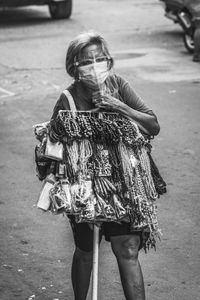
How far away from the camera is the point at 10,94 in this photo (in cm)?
1164

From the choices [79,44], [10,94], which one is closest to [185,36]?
[10,94]

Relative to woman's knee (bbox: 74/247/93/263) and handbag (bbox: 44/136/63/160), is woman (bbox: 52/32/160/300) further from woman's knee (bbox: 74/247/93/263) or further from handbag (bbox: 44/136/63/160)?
handbag (bbox: 44/136/63/160)

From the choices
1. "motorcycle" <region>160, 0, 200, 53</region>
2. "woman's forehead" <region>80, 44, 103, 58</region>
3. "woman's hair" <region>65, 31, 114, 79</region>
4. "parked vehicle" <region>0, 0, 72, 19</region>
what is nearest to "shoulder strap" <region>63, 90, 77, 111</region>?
"woman's hair" <region>65, 31, 114, 79</region>

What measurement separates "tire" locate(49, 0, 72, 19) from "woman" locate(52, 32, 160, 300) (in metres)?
14.9

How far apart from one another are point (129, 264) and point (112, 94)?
0.93 meters

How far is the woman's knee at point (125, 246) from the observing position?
167 inches

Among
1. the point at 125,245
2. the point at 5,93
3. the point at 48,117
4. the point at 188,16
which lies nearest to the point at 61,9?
the point at 188,16

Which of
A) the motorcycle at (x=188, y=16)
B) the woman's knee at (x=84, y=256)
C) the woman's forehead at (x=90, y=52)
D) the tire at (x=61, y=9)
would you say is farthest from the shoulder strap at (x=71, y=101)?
the tire at (x=61, y=9)

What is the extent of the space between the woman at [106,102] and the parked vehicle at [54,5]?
46.4 feet

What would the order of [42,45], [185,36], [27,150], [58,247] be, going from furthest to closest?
1. [42,45]
2. [185,36]
3. [27,150]
4. [58,247]

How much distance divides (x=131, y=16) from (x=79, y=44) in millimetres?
15369

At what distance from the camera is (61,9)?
18.9 metres

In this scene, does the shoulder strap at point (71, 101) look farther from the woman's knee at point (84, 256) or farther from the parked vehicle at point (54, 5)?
the parked vehicle at point (54, 5)

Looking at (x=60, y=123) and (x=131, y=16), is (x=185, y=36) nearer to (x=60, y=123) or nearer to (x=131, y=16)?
(x=131, y=16)
